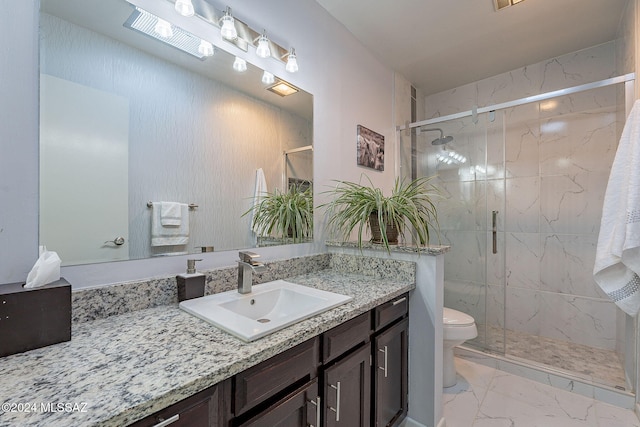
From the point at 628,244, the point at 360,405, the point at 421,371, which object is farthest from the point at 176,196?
the point at 628,244

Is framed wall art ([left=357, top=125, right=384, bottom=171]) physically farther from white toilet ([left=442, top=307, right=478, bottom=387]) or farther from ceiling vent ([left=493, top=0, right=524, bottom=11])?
white toilet ([left=442, top=307, right=478, bottom=387])

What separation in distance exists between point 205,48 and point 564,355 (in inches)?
129

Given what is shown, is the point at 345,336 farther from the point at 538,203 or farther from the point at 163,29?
the point at 538,203

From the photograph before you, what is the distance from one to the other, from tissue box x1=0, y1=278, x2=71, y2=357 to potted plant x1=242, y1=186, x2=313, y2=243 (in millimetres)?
793

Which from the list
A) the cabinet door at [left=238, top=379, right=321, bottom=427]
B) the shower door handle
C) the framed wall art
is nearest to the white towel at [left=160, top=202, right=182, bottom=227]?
the cabinet door at [left=238, top=379, right=321, bottom=427]

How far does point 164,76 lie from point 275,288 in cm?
103

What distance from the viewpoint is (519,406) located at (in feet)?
5.74

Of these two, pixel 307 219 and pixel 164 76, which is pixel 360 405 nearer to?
pixel 307 219

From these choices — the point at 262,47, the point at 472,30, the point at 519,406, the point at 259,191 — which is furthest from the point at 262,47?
the point at 519,406

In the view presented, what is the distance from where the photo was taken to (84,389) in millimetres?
566

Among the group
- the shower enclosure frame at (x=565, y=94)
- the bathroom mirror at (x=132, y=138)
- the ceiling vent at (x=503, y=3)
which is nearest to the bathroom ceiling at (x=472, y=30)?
the ceiling vent at (x=503, y=3)

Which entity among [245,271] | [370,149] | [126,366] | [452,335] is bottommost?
[452,335]

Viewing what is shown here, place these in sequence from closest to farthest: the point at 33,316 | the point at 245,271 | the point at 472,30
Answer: the point at 33,316 → the point at 245,271 → the point at 472,30

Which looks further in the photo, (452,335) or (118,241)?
(452,335)
